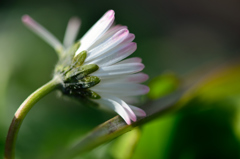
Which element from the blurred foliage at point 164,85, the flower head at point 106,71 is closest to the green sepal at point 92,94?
the flower head at point 106,71

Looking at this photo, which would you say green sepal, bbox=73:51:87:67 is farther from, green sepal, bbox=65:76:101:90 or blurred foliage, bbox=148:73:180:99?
blurred foliage, bbox=148:73:180:99

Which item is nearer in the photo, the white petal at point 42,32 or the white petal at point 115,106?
the white petal at point 115,106

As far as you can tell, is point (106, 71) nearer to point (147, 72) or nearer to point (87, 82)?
point (87, 82)

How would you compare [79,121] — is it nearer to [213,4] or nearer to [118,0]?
[118,0]

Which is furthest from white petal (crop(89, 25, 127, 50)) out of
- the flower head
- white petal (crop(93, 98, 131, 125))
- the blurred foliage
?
the blurred foliage

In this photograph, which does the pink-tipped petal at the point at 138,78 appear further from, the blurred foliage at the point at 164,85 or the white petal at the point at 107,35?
the blurred foliage at the point at 164,85

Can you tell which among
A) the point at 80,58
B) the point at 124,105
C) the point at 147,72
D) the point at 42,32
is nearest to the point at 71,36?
the point at 42,32
